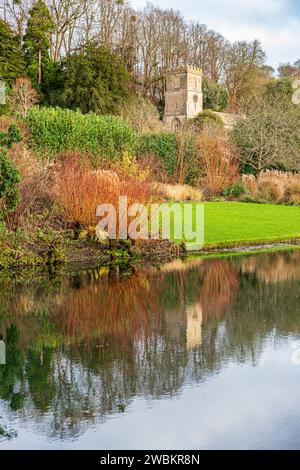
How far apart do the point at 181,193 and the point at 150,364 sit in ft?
60.1

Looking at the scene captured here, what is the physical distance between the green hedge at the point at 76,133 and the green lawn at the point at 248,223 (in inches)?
173

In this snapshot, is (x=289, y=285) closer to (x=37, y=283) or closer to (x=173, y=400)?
(x=37, y=283)

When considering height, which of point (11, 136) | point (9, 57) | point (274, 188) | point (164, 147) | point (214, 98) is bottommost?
point (274, 188)

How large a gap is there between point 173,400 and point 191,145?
23586 mm

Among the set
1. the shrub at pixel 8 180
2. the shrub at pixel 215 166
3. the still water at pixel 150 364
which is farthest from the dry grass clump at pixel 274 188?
the shrub at pixel 8 180

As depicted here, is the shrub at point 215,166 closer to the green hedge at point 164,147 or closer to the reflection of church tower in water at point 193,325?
the green hedge at point 164,147

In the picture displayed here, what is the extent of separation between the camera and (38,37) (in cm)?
4103

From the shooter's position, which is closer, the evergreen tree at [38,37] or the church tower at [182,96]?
the evergreen tree at [38,37]

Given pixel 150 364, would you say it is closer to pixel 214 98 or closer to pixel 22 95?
pixel 22 95

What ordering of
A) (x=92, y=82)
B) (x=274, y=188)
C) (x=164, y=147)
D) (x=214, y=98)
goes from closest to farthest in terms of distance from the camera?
1. (x=274, y=188)
2. (x=164, y=147)
3. (x=92, y=82)
4. (x=214, y=98)

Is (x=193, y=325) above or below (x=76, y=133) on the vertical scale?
below

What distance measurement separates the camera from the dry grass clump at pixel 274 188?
2778 cm

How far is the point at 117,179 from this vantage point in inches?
597

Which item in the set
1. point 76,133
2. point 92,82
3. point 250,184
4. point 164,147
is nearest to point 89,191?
point 76,133
